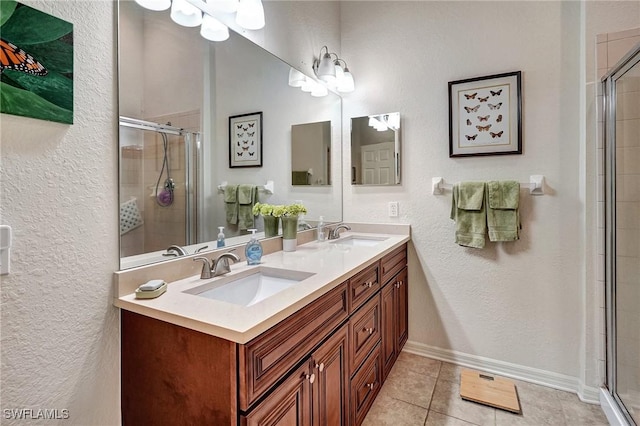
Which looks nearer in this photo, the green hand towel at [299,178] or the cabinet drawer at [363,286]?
the cabinet drawer at [363,286]

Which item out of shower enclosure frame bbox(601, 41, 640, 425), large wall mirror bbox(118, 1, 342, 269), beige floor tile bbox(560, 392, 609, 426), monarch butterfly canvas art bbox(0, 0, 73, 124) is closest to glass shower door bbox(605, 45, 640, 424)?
shower enclosure frame bbox(601, 41, 640, 425)

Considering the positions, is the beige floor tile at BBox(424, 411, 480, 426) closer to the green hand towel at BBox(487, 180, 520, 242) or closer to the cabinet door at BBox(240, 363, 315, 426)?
the cabinet door at BBox(240, 363, 315, 426)

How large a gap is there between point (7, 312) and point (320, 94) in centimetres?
204

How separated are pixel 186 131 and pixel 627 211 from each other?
2171mm

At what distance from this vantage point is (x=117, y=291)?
3.41ft

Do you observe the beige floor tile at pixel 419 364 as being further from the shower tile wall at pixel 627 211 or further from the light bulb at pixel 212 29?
the light bulb at pixel 212 29

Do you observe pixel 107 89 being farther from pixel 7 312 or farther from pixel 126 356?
pixel 126 356

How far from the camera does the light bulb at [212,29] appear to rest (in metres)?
1.39

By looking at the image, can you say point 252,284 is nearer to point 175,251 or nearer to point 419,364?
point 175,251

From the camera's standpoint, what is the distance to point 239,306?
938mm

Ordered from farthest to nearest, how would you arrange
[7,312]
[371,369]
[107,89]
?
[371,369] → [107,89] → [7,312]

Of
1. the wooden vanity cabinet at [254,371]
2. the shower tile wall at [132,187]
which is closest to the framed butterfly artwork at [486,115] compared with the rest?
the wooden vanity cabinet at [254,371]

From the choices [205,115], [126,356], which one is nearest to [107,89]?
[205,115]

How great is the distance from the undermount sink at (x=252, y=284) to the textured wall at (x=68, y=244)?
350 millimetres
